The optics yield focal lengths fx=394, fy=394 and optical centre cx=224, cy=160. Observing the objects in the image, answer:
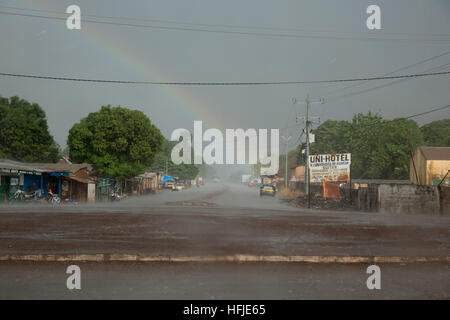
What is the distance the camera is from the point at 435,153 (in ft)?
172

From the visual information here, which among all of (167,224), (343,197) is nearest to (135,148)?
(343,197)

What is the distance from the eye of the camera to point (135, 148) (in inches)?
1967

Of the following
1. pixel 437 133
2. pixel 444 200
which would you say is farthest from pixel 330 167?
pixel 437 133

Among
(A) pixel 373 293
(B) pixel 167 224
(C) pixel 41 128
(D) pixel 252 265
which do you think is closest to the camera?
(A) pixel 373 293

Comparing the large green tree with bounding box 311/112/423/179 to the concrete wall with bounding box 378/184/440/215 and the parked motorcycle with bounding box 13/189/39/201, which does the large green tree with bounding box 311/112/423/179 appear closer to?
the concrete wall with bounding box 378/184/440/215

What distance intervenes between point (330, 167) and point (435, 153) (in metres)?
27.5

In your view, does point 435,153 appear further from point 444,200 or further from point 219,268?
point 219,268

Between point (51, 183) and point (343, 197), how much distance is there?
26.1 m

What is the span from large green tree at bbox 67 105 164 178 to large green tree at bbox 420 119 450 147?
56822 mm

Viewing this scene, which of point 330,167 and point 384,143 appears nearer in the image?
point 330,167

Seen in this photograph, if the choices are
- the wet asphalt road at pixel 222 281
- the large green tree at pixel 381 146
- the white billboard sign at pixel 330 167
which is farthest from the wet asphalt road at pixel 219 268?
the large green tree at pixel 381 146

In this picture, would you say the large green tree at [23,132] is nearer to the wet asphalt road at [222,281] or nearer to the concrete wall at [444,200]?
the concrete wall at [444,200]

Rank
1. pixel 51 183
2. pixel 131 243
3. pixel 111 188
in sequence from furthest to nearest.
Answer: pixel 111 188 → pixel 51 183 → pixel 131 243

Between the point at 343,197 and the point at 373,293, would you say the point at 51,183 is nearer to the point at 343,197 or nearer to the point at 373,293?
the point at 343,197
